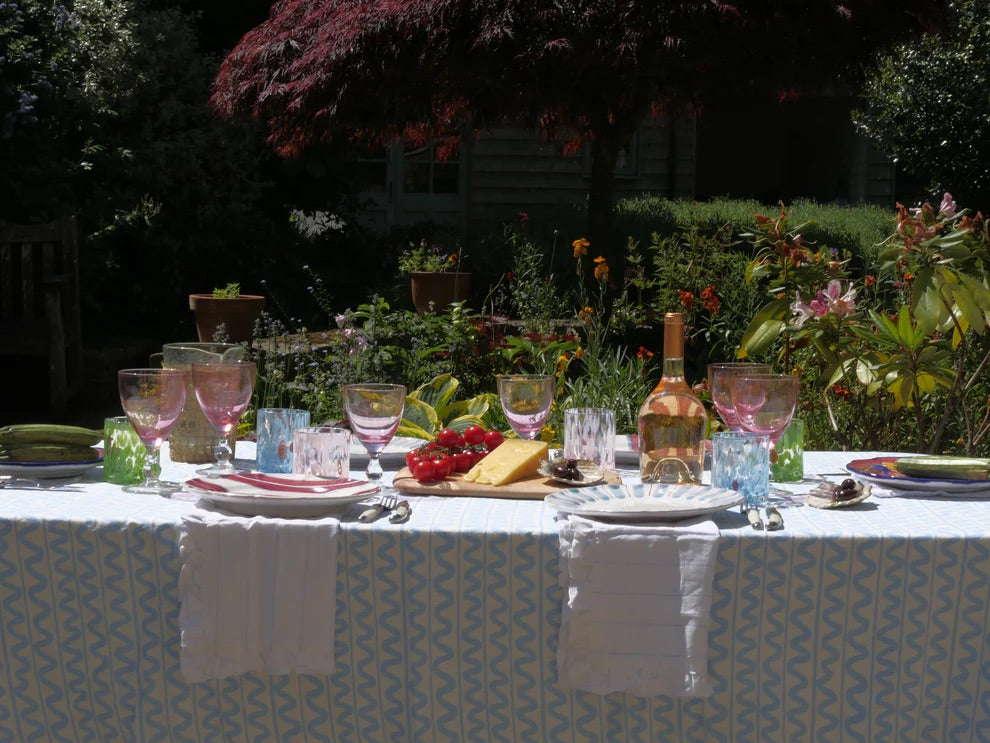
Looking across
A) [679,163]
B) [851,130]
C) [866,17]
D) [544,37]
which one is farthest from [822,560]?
[851,130]

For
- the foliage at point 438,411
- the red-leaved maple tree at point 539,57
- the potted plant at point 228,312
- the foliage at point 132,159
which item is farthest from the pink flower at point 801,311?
the foliage at point 132,159

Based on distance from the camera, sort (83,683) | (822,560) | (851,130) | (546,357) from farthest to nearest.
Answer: (851,130), (546,357), (83,683), (822,560)

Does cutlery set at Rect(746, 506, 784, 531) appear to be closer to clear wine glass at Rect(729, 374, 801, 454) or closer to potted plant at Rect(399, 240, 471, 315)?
clear wine glass at Rect(729, 374, 801, 454)

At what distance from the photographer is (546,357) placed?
16.8 ft

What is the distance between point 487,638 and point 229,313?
4.56 metres

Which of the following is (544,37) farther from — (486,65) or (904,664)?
(904,664)

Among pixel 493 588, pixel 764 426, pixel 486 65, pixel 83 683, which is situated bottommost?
pixel 83 683

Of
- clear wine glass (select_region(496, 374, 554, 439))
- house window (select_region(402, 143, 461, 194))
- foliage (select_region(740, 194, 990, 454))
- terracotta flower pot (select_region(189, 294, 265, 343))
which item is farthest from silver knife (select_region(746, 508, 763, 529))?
house window (select_region(402, 143, 461, 194))

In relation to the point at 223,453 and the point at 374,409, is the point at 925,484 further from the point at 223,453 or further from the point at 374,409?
the point at 223,453

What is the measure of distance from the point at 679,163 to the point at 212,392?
10618mm

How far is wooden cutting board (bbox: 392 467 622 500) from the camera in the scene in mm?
1997

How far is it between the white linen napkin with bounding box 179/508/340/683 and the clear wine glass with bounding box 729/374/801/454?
2.42 feet

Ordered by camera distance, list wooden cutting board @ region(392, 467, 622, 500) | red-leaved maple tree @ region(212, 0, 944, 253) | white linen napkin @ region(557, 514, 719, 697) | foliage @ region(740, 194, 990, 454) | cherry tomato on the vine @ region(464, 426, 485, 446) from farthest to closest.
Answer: red-leaved maple tree @ region(212, 0, 944, 253), foliage @ region(740, 194, 990, 454), cherry tomato on the vine @ region(464, 426, 485, 446), wooden cutting board @ region(392, 467, 622, 500), white linen napkin @ region(557, 514, 719, 697)

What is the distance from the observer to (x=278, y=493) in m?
1.86
